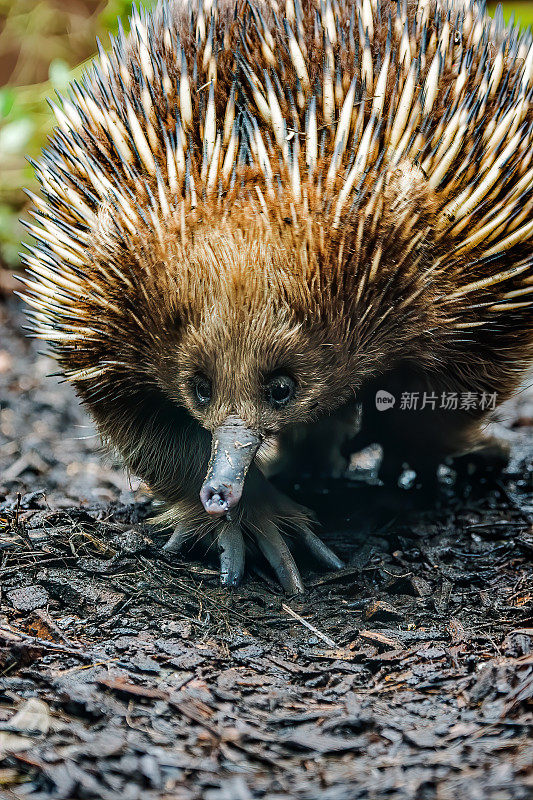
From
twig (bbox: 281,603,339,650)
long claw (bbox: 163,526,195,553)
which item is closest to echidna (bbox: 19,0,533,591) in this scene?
long claw (bbox: 163,526,195,553)

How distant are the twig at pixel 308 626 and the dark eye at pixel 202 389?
0.85 meters

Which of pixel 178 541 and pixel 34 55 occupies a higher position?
pixel 34 55

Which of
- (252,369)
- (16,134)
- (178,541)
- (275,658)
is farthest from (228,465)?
(16,134)

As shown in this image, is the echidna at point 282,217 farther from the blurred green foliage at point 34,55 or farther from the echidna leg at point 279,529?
the blurred green foliage at point 34,55

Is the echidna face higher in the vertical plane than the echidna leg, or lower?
higher

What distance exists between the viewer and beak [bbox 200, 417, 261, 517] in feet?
9.20

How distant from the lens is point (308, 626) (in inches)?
129

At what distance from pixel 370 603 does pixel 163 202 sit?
1.64 metres

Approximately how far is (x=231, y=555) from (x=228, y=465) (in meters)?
0.91

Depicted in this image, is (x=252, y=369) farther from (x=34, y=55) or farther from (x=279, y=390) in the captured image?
(x=34, y=55)

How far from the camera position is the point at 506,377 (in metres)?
3.79

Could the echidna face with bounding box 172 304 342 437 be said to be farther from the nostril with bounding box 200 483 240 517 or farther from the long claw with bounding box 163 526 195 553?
the long claw with bounding box 163 526 195 553

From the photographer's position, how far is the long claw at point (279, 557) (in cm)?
365

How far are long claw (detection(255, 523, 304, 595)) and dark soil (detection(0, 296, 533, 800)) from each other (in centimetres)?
6
